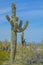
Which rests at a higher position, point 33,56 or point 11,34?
point 11,34

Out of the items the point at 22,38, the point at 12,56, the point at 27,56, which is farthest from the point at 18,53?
the point at 12,56

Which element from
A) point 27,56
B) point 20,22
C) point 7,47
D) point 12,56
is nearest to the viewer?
point 20,22

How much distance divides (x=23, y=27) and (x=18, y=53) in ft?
33.0

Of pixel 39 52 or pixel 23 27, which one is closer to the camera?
pixel 23 27

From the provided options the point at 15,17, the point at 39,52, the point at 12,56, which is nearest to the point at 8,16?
the point at 15,17

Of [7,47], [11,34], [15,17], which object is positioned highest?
[15,17]

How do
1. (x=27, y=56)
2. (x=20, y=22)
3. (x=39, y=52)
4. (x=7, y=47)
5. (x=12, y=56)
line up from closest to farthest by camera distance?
(x=20, y=22), (x=12, y=56), (x=27, y=56), (x=39, y=52), (x=7, y=47)

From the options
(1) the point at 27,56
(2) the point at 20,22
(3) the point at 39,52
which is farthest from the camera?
(3) the point at 39,52

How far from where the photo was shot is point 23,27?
2175 centimetres

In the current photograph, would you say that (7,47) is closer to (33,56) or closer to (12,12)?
(33,56)

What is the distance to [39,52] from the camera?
32.7m

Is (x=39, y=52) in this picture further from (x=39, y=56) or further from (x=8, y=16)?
(x=8, y=16)

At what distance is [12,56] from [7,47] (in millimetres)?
13687

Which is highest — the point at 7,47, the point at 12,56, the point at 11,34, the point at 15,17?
the point at 15,17
